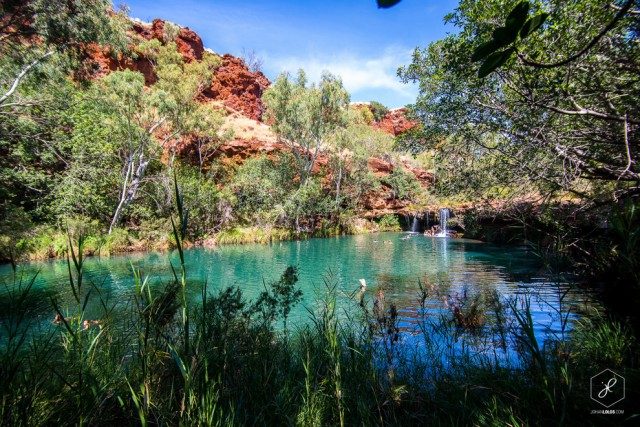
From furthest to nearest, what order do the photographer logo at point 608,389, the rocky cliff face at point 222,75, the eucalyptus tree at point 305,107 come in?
the rocky cliff face at point 222,75 < the eucalyptus tree at point 305,107 < the photographer logo at point 608,389

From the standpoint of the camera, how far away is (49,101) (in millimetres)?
11438

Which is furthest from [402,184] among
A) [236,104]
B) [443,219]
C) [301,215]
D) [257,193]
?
[236,104]

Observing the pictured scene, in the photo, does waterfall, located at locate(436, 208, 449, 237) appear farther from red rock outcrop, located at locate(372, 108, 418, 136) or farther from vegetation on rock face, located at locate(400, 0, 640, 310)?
red rock outcrop, located at locate(372, 108, 418, 136)

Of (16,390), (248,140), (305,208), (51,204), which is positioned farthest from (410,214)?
(16,390)

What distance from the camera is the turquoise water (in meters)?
8.58

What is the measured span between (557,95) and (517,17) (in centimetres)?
453

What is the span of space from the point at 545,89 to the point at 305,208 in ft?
76.7

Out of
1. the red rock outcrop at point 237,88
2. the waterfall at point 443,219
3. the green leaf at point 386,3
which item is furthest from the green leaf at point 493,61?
the red rock outcrop at point 237,88

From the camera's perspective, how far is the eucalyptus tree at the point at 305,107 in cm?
2641

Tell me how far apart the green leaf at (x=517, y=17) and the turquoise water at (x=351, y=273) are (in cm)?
636

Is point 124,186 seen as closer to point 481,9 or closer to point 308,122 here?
point 308,122

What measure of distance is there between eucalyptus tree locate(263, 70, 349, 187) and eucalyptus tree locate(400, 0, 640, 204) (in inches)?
692

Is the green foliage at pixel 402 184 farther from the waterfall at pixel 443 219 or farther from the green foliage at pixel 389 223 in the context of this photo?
the waterfall at pixel 443 219

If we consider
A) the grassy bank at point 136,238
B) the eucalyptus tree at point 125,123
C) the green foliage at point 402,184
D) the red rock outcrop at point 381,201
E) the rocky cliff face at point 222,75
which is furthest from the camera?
the rocky cliff face at point 222,75
